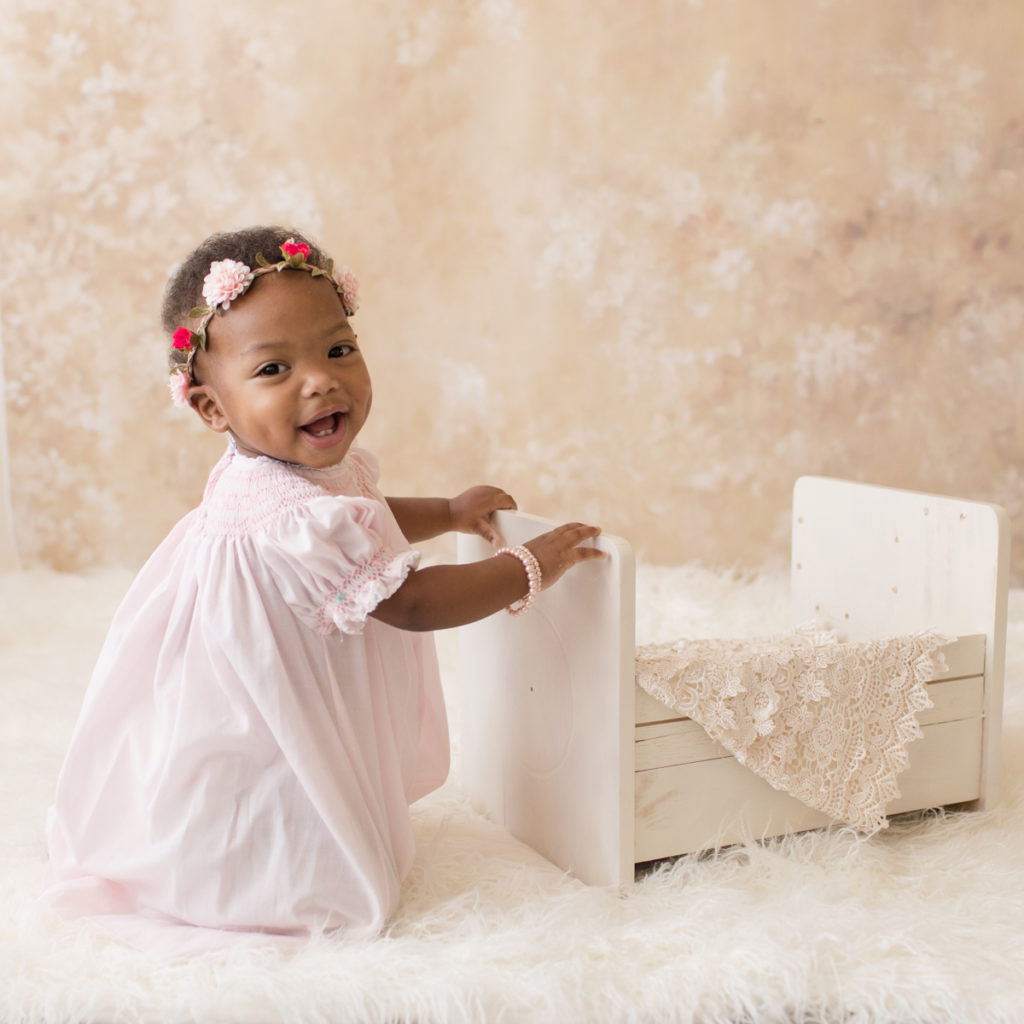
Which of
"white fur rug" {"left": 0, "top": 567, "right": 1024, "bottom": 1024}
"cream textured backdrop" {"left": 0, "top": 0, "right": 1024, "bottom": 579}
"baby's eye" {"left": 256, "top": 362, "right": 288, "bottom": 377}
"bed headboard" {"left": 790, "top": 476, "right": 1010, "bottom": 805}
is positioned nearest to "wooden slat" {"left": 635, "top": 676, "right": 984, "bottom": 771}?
"white fur rug" {"left": 0, "top": 567, "right": 1024, "bottom": 1024}

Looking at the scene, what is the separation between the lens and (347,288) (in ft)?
4.21

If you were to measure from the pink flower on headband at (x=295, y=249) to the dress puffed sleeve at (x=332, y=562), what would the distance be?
0.25m

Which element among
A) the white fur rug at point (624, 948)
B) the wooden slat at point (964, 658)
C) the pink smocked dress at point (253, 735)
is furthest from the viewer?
the wooden slat at point (964, 658)

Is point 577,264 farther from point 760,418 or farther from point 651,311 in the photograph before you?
point 760,418

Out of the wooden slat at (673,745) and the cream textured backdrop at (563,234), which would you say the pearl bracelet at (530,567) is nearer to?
the wooden slat at (673,745)

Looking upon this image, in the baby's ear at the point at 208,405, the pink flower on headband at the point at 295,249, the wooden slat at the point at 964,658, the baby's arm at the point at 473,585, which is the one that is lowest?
the wooden slat at the point at 964,658

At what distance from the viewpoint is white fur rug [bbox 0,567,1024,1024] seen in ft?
3.31

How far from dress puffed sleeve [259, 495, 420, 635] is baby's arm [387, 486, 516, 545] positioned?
288 millimetres

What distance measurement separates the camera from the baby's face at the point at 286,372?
117cm

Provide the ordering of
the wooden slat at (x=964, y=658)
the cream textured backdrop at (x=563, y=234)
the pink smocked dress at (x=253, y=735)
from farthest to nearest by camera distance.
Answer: the cream textured backdrop at (x=563, y=234) < the wooden slat at (x=964, y=658) < the pink smocked dress at (x=253, y=735)

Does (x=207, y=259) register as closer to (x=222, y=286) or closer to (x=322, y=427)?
(x=222, y=286)

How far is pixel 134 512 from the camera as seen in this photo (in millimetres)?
2422

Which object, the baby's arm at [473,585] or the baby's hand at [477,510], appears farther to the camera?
the baby's hand at [477,510]

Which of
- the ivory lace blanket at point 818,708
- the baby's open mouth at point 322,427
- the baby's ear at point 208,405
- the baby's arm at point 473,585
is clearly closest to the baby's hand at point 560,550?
the baby's arm at point 473,585
